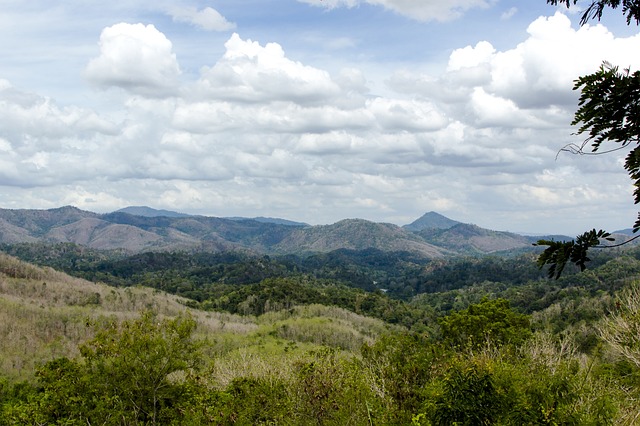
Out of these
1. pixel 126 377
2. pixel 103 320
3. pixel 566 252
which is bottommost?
pixel 103 320

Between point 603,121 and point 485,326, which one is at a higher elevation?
point 603,121

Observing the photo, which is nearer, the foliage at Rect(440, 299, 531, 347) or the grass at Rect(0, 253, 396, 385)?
the foliage at Rect(440, 299, 531, 347)

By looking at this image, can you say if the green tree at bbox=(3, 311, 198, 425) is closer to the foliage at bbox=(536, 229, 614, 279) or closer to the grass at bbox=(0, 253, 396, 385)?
the foliage at bbox=(536, 229, 614, 279)

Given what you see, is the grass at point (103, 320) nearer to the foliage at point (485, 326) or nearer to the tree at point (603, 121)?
the foliage at point (485, 326)

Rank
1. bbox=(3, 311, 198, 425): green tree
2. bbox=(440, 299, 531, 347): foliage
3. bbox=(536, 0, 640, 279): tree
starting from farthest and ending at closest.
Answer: bbox=(440, 299, 531, 347): foliage < bbox=(3, 311, 198, 425): green tree < bbox=(536, 0, 640, 279): tree

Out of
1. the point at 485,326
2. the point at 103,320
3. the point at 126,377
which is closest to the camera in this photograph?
the point at 126,377

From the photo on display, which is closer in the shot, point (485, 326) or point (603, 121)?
point (603, 121)

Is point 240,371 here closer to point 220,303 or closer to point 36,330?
point 36,330

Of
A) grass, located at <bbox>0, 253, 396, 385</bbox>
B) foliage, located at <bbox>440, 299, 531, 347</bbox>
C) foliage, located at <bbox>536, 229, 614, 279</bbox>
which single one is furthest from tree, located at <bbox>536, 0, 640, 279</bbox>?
grass, located at <bbox>0, 253, 396, 385</bbox>

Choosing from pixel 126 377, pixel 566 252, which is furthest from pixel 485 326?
pixel 566 252

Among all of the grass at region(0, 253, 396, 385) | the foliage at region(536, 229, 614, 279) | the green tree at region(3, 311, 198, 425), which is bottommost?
the grass at region(0, 253, 396, 385)

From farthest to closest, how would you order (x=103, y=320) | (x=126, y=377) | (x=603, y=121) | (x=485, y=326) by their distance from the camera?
(x=103, y=320)
(x=485, y=326)
(x=126, y=377)
(x=603, y=121)

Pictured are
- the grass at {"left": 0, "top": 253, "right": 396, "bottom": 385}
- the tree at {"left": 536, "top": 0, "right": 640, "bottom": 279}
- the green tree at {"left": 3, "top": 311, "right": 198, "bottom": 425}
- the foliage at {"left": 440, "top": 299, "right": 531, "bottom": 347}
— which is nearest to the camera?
the tree at {"left": 536, "top": 0, "right": 640, "bottom": 279}

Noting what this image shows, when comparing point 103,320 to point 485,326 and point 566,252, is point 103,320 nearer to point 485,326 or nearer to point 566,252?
point 485,326
